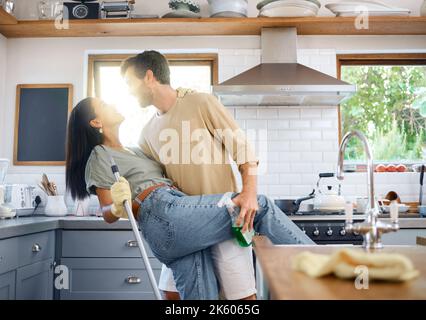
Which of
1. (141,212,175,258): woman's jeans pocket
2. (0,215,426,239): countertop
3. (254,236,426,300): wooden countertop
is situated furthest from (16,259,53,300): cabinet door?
(254,236,426,300): wooden countertop

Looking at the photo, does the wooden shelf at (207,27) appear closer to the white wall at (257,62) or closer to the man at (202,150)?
the white wall at (257,62)

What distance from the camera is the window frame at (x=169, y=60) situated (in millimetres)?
3602

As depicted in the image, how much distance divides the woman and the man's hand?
0.03 meters

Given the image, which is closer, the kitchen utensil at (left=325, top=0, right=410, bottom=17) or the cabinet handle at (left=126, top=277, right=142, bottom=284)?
the cabinet handle at (left=126, top=277, right=142, bottom=284)

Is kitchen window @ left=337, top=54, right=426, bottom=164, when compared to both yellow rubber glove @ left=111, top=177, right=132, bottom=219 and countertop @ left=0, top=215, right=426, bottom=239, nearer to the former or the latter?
countertop @ left=0, top=215, right=426, bottom=239

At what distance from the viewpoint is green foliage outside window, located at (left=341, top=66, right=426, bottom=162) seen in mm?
3652

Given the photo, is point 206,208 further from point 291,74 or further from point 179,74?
point 179,74

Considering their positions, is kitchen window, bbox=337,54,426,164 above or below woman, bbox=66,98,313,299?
above

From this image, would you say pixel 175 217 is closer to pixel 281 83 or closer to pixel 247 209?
pixel 247 209

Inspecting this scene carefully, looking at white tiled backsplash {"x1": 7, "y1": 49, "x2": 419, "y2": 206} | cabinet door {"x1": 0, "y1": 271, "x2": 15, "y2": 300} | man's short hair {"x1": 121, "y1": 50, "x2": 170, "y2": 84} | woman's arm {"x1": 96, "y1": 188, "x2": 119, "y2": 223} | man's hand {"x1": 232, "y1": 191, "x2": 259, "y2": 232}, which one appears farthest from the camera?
white tiled backsplash {"x1": 7, "y1": 49, "x2": 419, "y2": 206}

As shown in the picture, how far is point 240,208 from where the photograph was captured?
1561 mm

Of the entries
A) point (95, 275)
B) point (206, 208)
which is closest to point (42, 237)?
point (95, 275)

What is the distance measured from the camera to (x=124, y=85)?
3.67m

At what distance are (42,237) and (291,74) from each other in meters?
1.88
